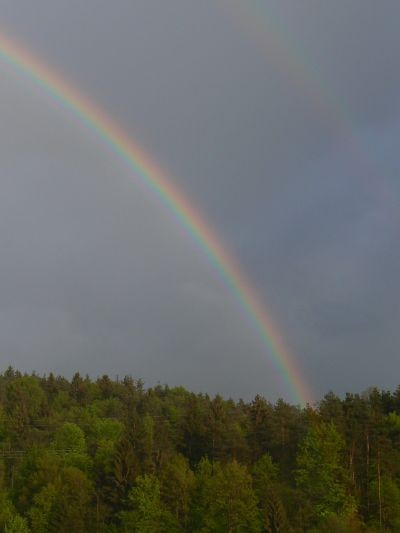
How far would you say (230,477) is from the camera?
248ft

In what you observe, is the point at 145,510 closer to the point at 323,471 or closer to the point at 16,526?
the point at 16,526

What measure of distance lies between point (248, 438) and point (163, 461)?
17.1 m

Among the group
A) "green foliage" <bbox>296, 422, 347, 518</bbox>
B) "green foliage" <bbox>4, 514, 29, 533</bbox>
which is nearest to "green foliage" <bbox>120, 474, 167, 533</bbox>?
"green foliage" <bbox>4, 514, 29, 533</bbox>

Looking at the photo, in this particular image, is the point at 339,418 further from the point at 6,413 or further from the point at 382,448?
the point at 6,413

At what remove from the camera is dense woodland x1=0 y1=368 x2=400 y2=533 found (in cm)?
7500

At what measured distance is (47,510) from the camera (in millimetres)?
78875

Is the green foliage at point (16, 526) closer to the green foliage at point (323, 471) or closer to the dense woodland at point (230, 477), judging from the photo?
the dense woodland at point (230, 477)

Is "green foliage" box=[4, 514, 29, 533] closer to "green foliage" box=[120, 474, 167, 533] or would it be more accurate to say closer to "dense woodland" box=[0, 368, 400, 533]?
"dense woodland" box=[0, 368, 400, 533]

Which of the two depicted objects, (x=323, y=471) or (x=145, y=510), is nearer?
(x=145, y=510)

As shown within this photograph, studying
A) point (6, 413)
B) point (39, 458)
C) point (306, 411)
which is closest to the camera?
point (39, 458)

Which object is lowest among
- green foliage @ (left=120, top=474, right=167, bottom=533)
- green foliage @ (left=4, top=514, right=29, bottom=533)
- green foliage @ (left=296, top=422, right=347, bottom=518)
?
green foliage @ (left=4, top=514, right=29, bottom=533)

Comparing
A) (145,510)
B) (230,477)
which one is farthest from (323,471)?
(145,510)

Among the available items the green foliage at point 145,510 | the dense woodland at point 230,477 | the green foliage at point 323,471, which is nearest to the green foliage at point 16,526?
the dense woodland at point 230,477

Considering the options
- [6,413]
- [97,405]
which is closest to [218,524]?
[6,413]
